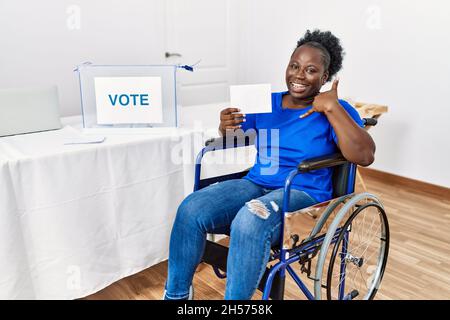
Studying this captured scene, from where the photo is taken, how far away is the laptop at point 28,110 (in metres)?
1.59

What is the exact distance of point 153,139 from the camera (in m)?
1.65

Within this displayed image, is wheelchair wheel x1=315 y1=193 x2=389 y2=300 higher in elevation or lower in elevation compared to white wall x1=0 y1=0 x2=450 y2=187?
lower

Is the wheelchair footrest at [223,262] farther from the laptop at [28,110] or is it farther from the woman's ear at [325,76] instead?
the laptop at [28,110]

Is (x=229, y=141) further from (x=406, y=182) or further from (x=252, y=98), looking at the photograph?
(x=406, y=182)

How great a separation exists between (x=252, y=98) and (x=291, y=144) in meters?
0.20

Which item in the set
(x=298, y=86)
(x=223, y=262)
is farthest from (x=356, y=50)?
(x=223, y=262)

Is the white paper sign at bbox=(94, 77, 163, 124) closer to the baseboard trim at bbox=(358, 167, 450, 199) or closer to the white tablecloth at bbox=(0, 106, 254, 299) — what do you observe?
the white tablecloth at bbox=(0, 106, 254, 299)

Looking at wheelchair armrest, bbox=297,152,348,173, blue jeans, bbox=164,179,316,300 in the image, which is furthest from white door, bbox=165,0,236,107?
wheelchair armrest, bbox=297,152,348,173

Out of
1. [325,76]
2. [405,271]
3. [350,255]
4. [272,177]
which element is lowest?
[405,271]

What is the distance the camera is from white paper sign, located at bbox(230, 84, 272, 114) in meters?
1.41

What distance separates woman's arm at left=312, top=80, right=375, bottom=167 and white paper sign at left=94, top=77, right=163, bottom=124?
72 cm

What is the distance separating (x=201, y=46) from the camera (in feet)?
11.8
